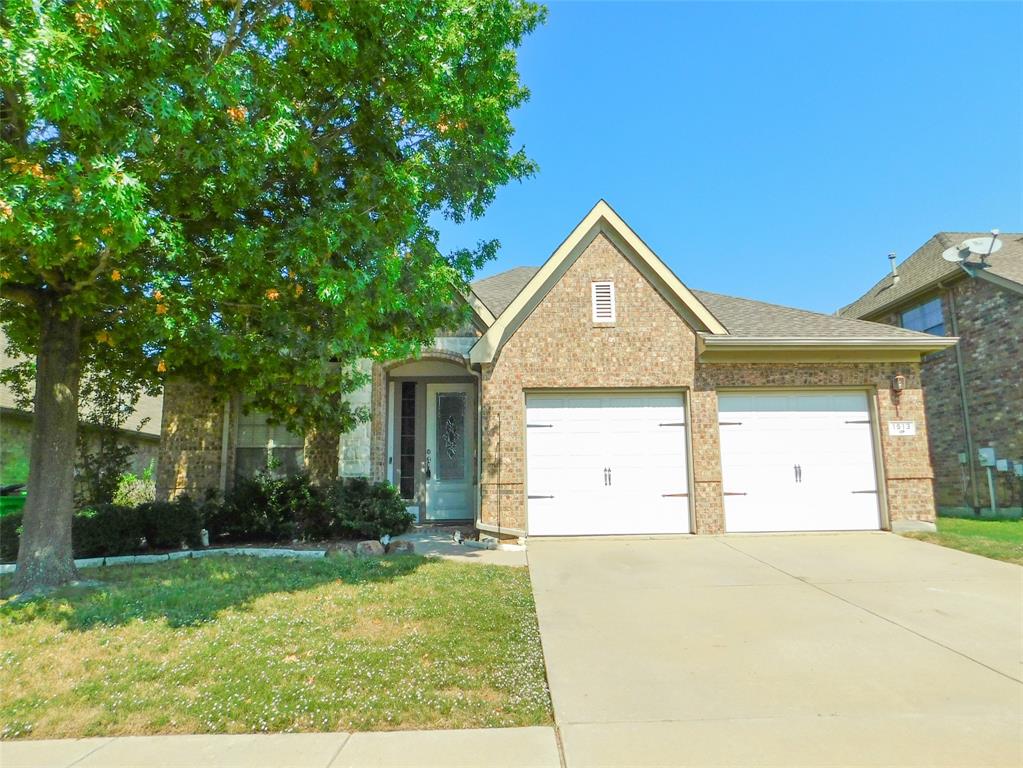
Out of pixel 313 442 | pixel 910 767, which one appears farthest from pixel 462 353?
pixel 910 767

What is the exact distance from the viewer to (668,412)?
970 centimetres

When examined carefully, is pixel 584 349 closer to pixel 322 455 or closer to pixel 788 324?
pixel 788 324

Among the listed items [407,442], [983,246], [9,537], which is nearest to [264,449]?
[407,442]

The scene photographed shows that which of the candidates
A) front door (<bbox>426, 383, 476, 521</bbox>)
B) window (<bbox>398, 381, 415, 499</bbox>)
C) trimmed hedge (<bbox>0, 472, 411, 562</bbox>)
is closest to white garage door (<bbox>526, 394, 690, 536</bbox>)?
front door (<bbox>426, 383, 476, 521</bbox>)

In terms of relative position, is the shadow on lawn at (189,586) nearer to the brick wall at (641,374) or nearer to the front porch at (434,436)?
the brick wall at (641,374)

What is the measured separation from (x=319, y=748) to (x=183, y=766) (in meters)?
0.66

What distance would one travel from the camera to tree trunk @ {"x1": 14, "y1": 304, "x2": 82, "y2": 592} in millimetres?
5852

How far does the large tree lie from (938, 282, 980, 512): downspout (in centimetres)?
1300

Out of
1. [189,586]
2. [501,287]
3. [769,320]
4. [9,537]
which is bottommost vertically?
[189,586]

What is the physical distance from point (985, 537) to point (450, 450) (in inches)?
366

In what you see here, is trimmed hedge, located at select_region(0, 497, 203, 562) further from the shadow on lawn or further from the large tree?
the large tree

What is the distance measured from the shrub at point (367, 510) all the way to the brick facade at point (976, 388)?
13.2 meters

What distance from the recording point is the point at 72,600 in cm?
538

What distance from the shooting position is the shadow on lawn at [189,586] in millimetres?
4914
